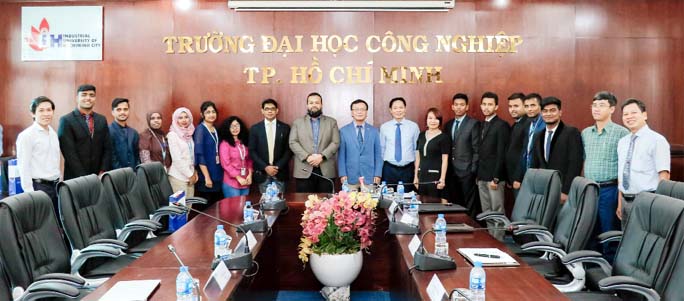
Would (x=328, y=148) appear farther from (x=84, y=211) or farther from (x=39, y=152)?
(x=84, y=211)

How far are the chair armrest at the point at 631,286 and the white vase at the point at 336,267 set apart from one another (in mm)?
1232

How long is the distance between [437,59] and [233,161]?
2.82 metres

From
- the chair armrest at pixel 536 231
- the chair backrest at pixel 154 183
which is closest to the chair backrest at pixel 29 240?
the chair backrest at pixel 154 183

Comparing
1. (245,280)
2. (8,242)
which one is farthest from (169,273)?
(8,242)

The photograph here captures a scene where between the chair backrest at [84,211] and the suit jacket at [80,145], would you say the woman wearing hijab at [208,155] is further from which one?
the chair backrest at [84,211]

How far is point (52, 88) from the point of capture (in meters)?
6.70

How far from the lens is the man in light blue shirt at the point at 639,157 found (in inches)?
154

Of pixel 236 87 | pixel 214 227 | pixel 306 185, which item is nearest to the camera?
pixel 214 227

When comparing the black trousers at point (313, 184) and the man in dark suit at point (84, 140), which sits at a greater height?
the man in dark suit at point (84, 140)

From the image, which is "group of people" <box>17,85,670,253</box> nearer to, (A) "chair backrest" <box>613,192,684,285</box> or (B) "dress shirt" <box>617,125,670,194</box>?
(B) "dress shirt" <box>617,125,670,194</box>

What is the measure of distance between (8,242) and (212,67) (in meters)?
4.67

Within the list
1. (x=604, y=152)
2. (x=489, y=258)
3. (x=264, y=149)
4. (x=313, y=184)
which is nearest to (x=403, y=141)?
(x=313, y=184)

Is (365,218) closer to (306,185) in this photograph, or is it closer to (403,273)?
(403,273)

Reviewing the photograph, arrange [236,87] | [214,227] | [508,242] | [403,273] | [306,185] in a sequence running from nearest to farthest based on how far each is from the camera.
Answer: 1. [403,273]
2. [214,227]
3. [508,242]
4. [306,185]
5. [236,87]
